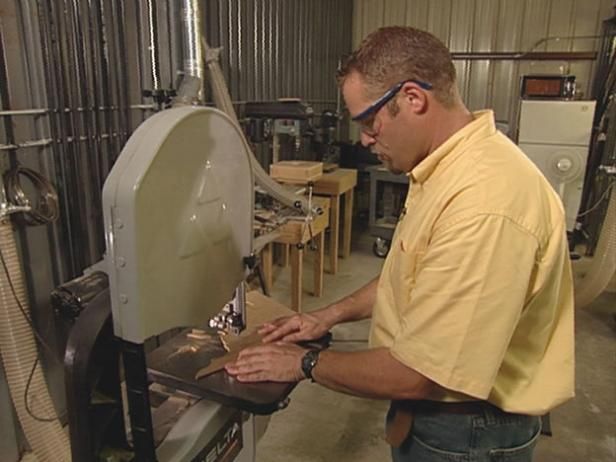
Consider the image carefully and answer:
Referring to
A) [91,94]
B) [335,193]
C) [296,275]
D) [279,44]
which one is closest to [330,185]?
[335,193]

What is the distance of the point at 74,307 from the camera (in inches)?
30.9

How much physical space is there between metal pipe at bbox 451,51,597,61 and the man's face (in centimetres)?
446

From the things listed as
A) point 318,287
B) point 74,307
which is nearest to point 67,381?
point 74,307

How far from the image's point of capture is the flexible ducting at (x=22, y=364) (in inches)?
65.3

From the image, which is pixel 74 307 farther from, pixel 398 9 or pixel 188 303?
pixel 398 9

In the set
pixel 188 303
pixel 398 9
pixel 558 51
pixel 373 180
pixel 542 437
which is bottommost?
pixel 542 437

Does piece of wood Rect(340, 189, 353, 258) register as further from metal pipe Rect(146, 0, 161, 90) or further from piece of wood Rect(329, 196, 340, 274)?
metal pipe Rect(146, 0, 161, 90)

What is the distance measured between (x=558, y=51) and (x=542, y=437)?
14.2ft

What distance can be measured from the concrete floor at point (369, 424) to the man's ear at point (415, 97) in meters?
1.63

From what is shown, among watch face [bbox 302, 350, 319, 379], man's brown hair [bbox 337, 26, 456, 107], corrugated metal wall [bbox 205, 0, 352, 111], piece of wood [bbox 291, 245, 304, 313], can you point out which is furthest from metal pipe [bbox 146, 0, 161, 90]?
watch face [bbox 302, 350, 319, 379]

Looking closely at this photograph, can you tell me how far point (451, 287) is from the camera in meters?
0.78

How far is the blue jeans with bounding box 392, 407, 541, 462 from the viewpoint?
0.97 meters

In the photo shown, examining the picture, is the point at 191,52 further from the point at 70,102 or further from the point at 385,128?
the point at 385,128

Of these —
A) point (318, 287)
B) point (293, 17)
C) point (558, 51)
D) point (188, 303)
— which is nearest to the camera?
point (188, 303)
